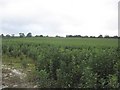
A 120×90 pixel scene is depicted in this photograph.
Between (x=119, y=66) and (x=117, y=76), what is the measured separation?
13.1 inches

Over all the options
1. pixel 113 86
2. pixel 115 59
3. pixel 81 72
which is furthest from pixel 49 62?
pixel 113 86

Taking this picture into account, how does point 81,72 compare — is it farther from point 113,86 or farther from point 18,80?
point 18,80

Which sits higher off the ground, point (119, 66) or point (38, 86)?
point (119, 66)

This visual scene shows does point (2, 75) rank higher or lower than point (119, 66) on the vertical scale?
lower

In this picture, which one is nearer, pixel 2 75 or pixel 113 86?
pixel 113 86

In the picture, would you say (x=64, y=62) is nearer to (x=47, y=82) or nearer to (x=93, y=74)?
(x=47, y=82)

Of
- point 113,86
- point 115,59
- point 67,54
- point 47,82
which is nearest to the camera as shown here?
point 113,86

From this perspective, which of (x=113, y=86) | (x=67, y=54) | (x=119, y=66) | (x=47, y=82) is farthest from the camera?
(x=67, y=54)

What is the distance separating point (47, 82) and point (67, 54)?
1.51 meters

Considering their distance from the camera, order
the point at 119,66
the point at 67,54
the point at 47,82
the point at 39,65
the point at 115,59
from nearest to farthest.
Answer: the point at 119,66 < the point at 115,59 < the point at 47,82 < the point at 67,54 < the point at 39,65

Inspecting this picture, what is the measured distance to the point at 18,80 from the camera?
462 inches

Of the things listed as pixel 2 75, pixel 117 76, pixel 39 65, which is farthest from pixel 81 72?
pixel 2 75

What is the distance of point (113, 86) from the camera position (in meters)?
7.83

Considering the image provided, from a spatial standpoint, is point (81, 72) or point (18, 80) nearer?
point (81, 72)
